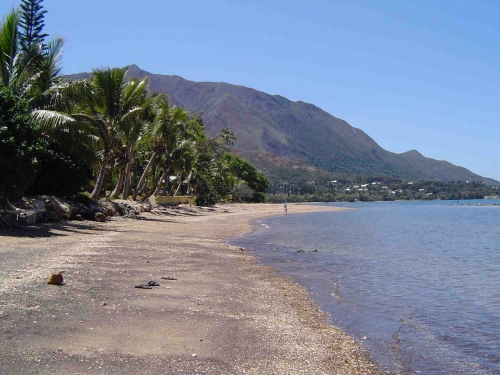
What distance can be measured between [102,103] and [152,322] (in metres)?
22.0

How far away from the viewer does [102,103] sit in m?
27.1

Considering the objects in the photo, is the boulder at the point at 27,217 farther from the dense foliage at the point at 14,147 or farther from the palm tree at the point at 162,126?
the palm tree at the point at 162,126

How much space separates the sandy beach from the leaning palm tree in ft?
30.5

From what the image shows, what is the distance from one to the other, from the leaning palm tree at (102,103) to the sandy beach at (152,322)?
930cm

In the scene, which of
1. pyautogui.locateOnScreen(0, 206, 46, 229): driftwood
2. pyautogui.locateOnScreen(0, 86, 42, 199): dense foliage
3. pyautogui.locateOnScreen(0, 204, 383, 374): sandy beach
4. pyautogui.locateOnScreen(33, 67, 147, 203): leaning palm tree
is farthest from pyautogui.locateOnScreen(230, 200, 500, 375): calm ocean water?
pyautogui.locateOnScreen(33, 67, 147, 203): leaning palm tree

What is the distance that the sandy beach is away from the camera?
5.51 meters

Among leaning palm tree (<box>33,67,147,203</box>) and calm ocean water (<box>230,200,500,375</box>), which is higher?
leaning palm tree (<box>33,67,147,203</box>)

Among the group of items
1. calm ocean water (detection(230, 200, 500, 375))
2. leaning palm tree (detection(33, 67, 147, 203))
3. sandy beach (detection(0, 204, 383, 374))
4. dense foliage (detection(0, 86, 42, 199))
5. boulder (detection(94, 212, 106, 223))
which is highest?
leaning palm tree (detection(33, 67, 147, 203))

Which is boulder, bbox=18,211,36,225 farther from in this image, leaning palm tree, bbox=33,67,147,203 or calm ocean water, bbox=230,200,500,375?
calm ocean water, bbox=230,200,500,375

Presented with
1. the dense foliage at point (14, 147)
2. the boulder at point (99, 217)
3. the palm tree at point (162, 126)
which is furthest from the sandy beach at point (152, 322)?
the palm tree at point (162, 126)

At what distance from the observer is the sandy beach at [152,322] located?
217 inches

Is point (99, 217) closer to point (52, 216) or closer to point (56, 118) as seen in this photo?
point (52, 216)

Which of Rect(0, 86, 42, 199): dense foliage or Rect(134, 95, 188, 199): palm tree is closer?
Rect(0, 86, 42, 199): dense foliage

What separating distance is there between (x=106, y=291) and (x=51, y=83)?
49.7ft
